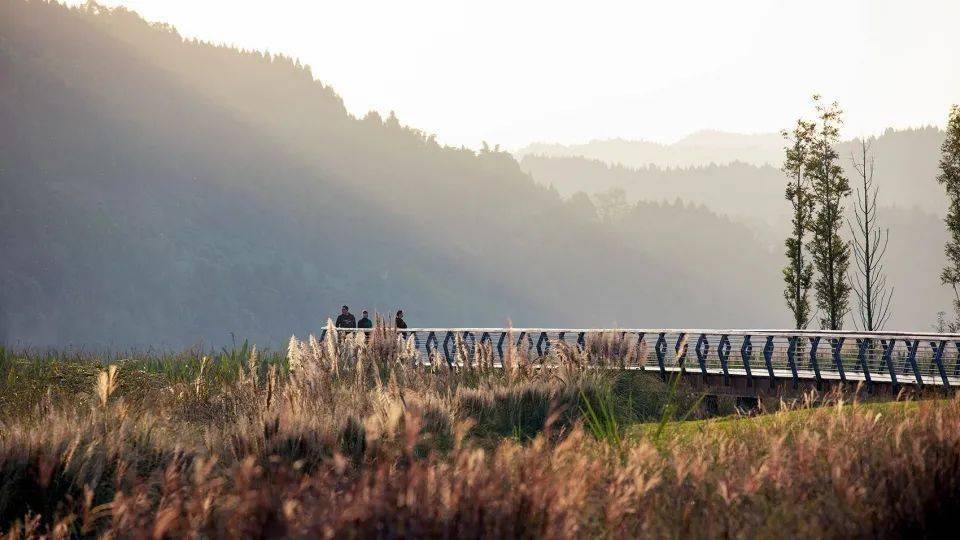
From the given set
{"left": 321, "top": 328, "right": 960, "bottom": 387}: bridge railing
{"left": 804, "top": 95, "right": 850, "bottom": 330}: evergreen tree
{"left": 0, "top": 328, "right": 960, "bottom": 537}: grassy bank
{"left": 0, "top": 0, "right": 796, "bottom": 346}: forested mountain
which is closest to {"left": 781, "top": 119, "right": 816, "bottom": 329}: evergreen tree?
{"left": 804, "top": 95, "right": 850, "bottom": 330}: evergreen tree

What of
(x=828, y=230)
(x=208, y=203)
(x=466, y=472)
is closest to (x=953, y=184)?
(x=828, y=230)

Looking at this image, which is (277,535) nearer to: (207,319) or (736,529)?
(736,529)

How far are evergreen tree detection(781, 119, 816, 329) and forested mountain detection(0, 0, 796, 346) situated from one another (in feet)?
295

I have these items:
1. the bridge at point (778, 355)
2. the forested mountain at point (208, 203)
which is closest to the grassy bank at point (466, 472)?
the bridge at point (778, 355)

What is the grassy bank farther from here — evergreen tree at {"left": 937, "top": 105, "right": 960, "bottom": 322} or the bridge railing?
evergreen tree at {"left": 937, "top": 105, "right": 960, "bottom": 322}

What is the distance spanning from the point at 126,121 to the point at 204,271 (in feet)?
83.1

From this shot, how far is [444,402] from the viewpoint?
11.9 meters

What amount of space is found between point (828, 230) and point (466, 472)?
102 ft

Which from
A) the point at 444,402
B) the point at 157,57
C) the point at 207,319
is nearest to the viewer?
the point at 444,402

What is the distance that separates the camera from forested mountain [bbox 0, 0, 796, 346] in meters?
129

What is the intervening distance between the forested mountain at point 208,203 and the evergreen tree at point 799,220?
3545 inches

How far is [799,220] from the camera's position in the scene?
1358 inches

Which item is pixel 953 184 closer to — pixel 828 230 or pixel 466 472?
pixel 828 230

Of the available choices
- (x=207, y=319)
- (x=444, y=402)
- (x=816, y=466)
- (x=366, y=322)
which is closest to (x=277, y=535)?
(x=816, y=466)
